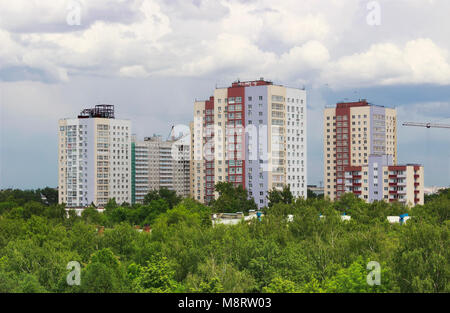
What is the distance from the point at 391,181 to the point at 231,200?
15444 millimetres

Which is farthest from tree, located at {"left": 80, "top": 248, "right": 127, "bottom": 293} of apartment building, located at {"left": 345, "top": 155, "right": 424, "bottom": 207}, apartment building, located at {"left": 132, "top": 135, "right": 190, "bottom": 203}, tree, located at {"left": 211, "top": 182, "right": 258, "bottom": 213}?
apartment building, located at {"left": 132, "top": 135, "right": 190, "bottom": 203}

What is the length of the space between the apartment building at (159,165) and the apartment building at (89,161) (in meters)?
5.06

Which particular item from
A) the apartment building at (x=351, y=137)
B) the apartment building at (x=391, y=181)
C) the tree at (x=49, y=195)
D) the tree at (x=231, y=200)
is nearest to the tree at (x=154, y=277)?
the tree at (x=231, y=200)

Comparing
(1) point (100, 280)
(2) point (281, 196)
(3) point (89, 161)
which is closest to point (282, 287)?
(1) point (100, 280)

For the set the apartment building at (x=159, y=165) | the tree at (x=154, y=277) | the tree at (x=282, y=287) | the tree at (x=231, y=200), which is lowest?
the tree at (x=154, y=277)

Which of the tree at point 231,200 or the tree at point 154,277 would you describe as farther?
the tree at point 231,200

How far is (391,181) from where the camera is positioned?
54.8m

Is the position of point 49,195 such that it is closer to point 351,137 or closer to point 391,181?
point 351,137

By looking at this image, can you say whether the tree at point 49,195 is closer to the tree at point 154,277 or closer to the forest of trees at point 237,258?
the forest of trees at point 237,258

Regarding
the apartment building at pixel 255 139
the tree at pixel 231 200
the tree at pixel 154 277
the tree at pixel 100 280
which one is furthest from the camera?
the apartment building at pixel 255 139

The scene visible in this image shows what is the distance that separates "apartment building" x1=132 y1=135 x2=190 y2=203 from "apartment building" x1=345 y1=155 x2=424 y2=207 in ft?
91.2

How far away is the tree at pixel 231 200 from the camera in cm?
4984

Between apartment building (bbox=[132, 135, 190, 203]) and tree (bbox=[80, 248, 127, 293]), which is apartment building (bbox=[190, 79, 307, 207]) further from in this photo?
tree (bbox=[80, 248, 127, 293])
